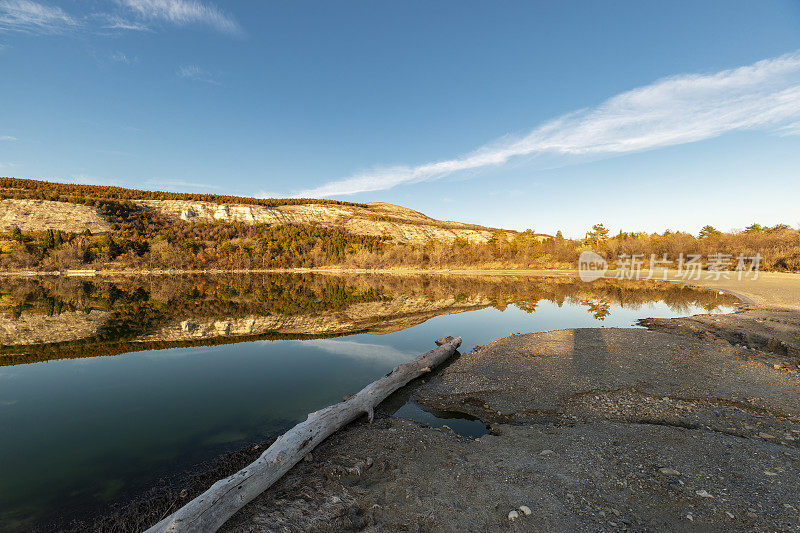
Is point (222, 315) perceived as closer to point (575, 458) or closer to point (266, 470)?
point (266, 470)

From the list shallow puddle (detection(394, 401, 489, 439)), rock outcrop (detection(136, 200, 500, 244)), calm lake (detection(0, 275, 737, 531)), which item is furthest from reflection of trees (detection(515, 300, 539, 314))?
rock outcrop (detection(136, 200, 500, 244))

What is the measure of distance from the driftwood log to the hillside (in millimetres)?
112256

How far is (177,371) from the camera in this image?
1252cm

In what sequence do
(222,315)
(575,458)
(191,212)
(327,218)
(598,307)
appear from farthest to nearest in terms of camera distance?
(327,218)
(191,212)
(598,307)
(222,315)
(575,458)

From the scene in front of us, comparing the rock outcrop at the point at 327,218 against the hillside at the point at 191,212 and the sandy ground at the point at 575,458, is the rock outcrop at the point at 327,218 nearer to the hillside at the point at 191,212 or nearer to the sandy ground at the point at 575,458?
the hillside at the point at 191,212

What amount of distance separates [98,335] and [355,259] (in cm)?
7295

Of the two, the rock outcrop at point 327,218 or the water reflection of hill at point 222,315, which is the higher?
the rock outcrop at point 327,218
